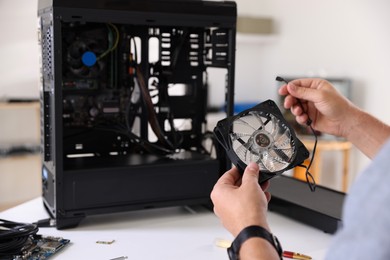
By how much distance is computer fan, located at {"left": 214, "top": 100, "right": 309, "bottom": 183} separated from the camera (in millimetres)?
1098

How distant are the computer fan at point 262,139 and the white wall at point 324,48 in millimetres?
2840

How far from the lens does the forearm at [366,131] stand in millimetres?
1229

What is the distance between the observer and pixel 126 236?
1.27 meters

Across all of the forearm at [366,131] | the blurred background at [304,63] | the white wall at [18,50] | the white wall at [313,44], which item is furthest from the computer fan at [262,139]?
the white wall at [18,50]

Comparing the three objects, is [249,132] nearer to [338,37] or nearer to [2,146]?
[2,146]

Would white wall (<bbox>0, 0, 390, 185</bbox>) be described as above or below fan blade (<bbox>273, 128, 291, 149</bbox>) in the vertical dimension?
above

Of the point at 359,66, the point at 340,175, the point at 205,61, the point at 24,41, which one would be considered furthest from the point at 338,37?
the point at 205,61

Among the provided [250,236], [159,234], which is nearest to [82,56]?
[159,234]

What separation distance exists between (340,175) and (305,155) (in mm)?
3251

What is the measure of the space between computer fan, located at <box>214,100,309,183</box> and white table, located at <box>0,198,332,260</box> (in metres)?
0.24

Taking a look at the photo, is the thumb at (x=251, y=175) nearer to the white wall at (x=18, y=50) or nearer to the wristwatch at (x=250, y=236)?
the wristwatch at (x=250, y=236)

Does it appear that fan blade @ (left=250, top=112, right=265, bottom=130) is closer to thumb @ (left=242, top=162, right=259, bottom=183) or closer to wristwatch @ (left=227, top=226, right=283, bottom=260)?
thumb @ (left=242, top=162, right=259, bottom=183)

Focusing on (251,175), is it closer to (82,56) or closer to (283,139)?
(283,139)

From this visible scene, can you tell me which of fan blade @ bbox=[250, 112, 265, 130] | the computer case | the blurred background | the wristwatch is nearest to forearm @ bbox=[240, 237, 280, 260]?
the wristwatch
